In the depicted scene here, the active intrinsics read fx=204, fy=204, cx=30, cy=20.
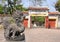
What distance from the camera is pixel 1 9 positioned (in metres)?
34.2

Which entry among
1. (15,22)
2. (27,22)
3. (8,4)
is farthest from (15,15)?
(8,4)

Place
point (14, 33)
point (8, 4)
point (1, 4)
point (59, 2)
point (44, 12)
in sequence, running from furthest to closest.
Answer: point (59, 2) → point (1, 4) → point (8, 4) → point (44, 12) → point (14, 33)

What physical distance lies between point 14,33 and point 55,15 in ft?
73.1

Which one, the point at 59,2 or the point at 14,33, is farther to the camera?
the point at 59,2

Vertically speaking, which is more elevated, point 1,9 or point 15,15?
point 15,15

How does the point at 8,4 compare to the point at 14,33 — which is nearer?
the point at 14,33

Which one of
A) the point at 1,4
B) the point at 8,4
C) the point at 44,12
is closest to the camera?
the point at 44,12

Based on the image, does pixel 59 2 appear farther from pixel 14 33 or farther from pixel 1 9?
pixel 14 33

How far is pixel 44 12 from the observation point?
28578 millimetres

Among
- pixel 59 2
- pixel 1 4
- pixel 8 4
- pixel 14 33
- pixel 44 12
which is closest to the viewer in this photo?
pixel 14 33

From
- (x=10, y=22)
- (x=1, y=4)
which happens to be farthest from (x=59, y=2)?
(x=10, y=22)

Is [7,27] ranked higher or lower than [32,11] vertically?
higher

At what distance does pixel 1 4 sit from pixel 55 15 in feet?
40.2

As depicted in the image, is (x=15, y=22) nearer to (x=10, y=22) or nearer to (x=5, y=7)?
(x=10, y=22)
